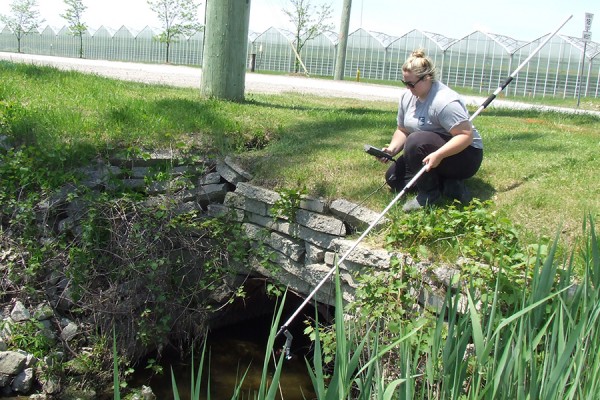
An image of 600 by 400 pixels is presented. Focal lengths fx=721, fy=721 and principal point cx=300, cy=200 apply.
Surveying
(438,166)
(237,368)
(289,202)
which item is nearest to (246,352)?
(237,368)

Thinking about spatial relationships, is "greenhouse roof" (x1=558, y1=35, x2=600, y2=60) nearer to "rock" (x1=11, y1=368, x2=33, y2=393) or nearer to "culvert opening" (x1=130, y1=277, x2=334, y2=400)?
"culvert opening" (x1=130, y1=277, x2=334, y2=400)

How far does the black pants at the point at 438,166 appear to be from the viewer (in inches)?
207

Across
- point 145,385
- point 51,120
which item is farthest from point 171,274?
point 51,120

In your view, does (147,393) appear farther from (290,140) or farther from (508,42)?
(508,42)

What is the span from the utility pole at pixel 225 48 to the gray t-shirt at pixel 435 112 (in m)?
3.63

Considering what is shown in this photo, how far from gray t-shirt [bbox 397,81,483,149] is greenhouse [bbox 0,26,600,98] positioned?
1436 cm

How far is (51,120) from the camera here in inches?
274

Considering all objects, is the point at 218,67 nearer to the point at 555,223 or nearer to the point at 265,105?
the point at 265,105

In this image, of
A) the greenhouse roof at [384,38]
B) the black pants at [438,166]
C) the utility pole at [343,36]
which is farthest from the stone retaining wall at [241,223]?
the greenhouse roof at [384,38]

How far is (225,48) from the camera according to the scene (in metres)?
8.78

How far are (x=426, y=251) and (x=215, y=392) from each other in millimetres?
2151

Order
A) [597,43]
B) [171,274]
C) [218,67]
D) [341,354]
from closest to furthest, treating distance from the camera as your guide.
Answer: [341,354] → [171,274] → [218,67] → [597,43]

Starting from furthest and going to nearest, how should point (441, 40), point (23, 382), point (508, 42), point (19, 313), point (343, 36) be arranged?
point (441, 40) < point (508, 42) < point (343, 36) < point (19, 313) < point (23, 382)

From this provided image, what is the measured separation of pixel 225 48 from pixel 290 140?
7.06 ft
